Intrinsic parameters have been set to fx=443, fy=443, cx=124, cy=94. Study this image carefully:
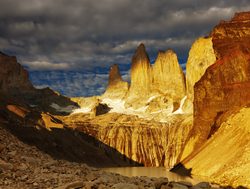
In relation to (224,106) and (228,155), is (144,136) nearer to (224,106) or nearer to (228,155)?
(224,106)

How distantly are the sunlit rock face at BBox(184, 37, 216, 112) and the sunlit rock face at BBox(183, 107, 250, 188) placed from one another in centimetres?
8040

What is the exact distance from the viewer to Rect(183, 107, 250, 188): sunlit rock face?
58.6 metres

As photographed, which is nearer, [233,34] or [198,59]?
[233,34]

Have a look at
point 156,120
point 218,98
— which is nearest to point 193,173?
point 218,98

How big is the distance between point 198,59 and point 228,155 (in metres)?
112

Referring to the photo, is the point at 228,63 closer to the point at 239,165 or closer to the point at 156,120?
the point at 239,165

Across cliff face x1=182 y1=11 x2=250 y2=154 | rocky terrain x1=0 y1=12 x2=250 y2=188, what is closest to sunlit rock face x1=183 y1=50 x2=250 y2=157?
cliff face x1=182 y1=11 x2=250 y2=154

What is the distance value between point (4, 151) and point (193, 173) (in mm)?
53918

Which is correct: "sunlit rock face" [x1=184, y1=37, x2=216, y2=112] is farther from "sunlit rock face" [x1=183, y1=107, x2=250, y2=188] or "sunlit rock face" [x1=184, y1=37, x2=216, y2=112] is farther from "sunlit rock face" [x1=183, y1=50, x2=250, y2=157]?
"sunlit rock face" [x1=183, y1=107, x2=250, y2=188]

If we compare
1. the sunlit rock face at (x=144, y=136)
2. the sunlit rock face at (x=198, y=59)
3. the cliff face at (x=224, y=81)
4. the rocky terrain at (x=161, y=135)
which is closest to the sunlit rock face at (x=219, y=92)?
the cliff face at (x=224, y=81)

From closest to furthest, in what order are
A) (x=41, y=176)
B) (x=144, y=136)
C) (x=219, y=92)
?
(x=41, y=176)
(x=219, y=92)
(x=144, y=136)

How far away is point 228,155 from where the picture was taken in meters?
72.3

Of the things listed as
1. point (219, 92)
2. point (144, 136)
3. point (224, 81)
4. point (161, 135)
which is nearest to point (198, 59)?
point (161, 135)

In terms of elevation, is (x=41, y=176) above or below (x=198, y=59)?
below
